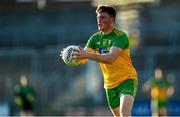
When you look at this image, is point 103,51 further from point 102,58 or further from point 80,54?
point 80,54

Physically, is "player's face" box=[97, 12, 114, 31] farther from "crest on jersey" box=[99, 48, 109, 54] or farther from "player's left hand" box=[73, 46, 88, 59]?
"player's left hand" box=[73, 46, 88, 59]

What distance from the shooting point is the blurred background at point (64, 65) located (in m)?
33.9

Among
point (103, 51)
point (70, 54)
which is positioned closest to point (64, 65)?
point (103, 51)

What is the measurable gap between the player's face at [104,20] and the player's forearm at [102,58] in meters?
0.50

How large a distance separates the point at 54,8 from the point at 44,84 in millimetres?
6964

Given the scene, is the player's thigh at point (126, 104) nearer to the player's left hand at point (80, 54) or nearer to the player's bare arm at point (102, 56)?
the player's bare arm at point (102, 56)

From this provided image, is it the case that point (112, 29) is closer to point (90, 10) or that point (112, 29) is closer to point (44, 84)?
point (44, 84)

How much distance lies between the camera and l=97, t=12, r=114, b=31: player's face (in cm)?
1026

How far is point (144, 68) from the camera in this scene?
33.7m

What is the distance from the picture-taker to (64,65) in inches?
1362

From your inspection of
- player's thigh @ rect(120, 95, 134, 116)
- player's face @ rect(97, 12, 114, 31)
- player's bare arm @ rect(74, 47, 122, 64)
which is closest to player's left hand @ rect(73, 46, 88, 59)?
player's bare arm @ rect(74, 47, 122, 64)

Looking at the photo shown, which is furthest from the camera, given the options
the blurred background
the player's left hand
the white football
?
the blurred background

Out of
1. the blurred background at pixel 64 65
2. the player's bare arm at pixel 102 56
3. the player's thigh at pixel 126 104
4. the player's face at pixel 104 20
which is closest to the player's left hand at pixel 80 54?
the player's bare arm at pixel 102 56

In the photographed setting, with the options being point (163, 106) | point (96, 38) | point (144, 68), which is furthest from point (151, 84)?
point (96, 38)
